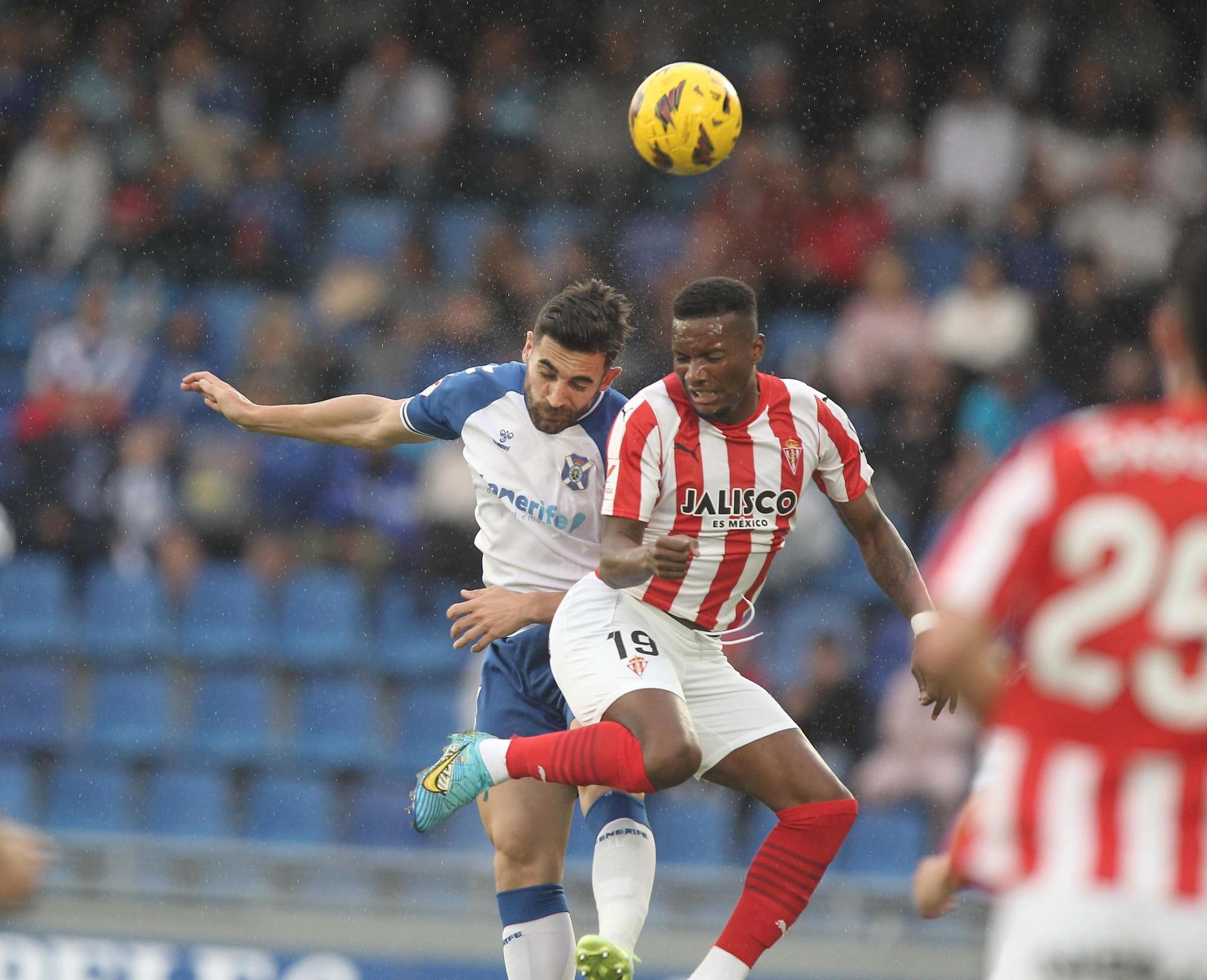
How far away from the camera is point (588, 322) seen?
18.2 feet

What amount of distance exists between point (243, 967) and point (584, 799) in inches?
114

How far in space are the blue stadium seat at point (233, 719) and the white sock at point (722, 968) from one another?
17.6 ft

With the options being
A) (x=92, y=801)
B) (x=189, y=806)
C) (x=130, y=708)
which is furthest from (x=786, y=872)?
(x=130, y=708)

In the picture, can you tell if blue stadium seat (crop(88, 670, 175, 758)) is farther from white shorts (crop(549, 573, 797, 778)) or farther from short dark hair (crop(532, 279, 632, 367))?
short dark hair (crop(532, 279, 632, 367))

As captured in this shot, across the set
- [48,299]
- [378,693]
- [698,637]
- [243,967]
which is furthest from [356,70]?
[698,637]

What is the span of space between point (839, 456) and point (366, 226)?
24.6ft

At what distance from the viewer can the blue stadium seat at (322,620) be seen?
10.5 meters

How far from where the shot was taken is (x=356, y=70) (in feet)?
42.8

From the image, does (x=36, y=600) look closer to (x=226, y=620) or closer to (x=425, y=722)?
(x=226, y=620)

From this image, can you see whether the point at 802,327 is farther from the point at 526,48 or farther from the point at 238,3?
the point at 238,3

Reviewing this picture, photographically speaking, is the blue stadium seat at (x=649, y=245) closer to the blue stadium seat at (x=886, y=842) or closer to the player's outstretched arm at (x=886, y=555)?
the blue stadium seat at (x=886, y=842)

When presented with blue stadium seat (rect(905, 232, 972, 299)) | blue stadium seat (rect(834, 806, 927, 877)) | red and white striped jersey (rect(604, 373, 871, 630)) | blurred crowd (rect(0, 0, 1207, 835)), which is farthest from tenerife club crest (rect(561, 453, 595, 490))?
blue stadium seat (rect(905, 232, 972, 299))

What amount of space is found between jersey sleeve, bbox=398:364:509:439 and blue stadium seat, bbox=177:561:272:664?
4940mm

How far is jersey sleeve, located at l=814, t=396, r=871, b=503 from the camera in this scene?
5.59 m
